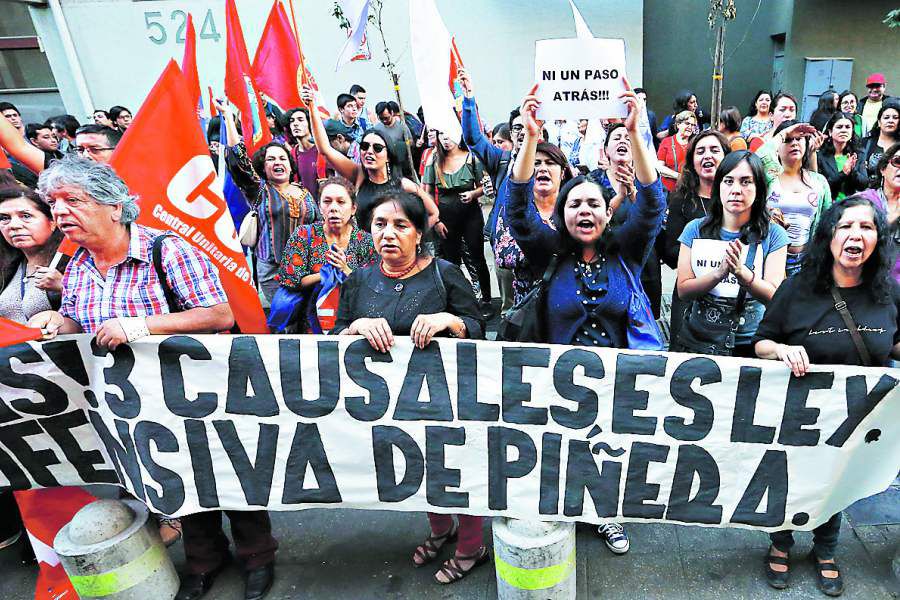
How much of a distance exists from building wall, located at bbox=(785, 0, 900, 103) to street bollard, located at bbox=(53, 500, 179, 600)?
43.0ft

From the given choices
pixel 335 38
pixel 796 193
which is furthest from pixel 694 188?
pixel 335 38

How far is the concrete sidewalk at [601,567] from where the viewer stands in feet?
9.04

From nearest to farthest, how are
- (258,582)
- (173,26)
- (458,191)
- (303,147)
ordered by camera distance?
1. (258,582)
2. (458,191)
3. (303,147)
4. (173,26)

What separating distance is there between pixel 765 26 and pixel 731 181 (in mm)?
12477

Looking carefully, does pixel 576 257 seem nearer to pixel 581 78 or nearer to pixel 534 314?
pixel 534 314

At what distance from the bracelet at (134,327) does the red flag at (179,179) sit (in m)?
0.78

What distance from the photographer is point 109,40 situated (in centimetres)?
1175

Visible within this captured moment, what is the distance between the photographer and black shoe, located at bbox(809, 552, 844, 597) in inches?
104

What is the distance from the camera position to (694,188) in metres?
4.05

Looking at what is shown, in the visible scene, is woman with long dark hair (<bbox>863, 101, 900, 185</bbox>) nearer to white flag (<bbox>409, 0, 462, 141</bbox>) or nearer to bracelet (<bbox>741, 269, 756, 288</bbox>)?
bracelet (<bbox>741, 269, 756, 288</bbox>)

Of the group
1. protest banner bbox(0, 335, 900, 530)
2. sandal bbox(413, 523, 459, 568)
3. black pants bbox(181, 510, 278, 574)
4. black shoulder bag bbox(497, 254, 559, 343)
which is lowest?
sandal bbox(413, 523, 459, 568)

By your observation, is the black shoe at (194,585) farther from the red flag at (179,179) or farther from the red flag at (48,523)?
the red flag at (179,179)

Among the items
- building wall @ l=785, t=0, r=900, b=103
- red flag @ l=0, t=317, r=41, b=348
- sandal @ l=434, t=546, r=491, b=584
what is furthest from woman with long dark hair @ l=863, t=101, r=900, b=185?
building wall @ l=785, t=0, r=900, b=103

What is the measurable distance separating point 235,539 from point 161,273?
138 cm
